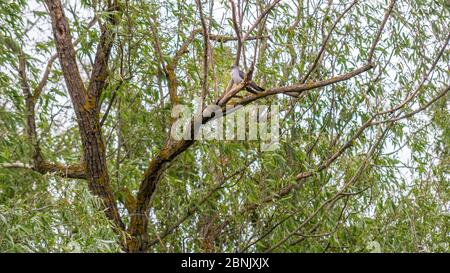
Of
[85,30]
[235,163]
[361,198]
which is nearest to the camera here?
[85,30]

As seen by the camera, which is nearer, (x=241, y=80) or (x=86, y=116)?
(x=241, y=80)

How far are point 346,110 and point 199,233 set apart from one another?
4.47 feet

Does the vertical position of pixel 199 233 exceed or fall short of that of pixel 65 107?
it falls short

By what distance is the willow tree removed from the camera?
558 centimetres

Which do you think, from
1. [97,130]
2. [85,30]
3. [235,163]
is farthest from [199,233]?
[85,30]

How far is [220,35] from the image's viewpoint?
5.86 m

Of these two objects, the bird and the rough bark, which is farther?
the rough bark

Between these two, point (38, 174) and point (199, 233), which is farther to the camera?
point (199, 233)

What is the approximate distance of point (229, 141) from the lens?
5.91m

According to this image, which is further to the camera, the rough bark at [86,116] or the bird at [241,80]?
the rough bark at [86,116]

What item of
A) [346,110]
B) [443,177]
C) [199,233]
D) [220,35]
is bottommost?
[199,233]

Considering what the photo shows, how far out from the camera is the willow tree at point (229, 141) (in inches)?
220

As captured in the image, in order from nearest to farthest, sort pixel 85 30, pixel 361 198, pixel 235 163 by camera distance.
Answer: pixel 85 30 < pixel 235 163 < pixel 361 198

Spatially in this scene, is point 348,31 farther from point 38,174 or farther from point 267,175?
point 38,174
